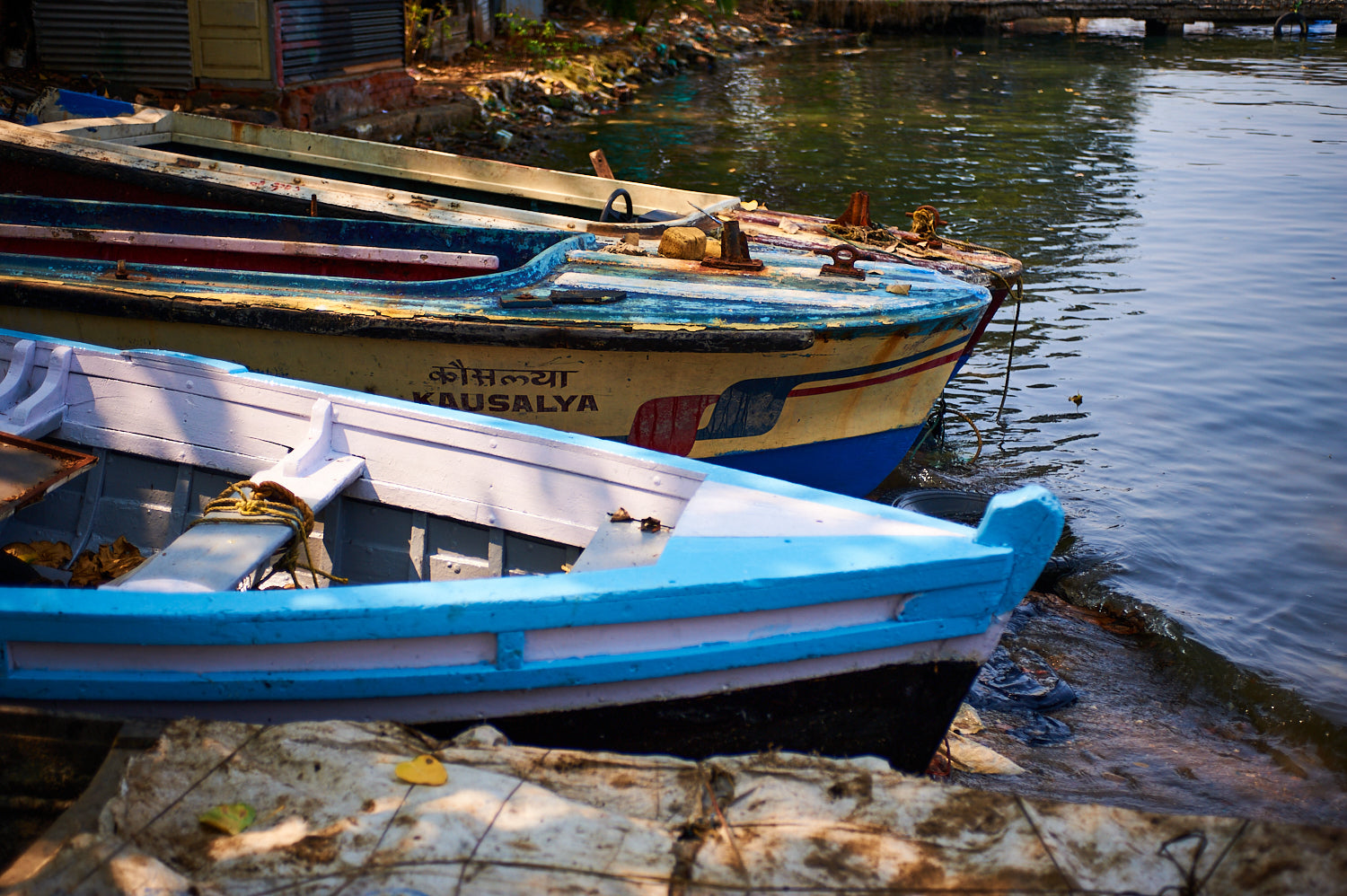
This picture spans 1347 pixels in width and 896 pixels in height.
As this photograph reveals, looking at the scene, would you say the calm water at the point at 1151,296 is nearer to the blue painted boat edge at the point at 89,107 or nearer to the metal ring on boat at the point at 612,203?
the metal ring on boat at the point at 612,203

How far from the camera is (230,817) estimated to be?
Result: 91.5 inches

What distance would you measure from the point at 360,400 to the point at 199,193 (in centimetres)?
330

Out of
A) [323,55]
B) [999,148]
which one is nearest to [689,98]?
[999,148]

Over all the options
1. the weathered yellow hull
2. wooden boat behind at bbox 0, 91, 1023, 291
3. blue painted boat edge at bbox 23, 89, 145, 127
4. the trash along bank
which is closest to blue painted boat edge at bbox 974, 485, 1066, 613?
the trash along bank

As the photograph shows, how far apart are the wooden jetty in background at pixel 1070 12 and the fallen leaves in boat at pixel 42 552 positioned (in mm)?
34050

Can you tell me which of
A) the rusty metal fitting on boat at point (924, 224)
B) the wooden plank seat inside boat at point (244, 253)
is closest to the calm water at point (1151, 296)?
the rusty metal fitting on boat at point (924, 224)

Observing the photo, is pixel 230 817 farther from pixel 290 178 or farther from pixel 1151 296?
pixel 1151 296

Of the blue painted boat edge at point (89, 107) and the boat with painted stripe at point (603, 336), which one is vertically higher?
the blue painted boat edge at point (89, 107)

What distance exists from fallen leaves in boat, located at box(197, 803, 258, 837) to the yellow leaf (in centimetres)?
34

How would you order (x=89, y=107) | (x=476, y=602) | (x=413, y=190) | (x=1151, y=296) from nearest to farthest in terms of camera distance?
(x=476, y=602)
(x=413, y=190)
(x=89, y=107)
(x=1151, y=296)

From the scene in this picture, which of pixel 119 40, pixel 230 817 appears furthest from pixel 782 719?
pixel 119 40

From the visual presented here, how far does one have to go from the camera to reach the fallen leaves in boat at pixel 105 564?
369cm

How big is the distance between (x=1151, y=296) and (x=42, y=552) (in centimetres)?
917

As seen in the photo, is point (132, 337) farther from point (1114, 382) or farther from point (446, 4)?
point (446, 4)
